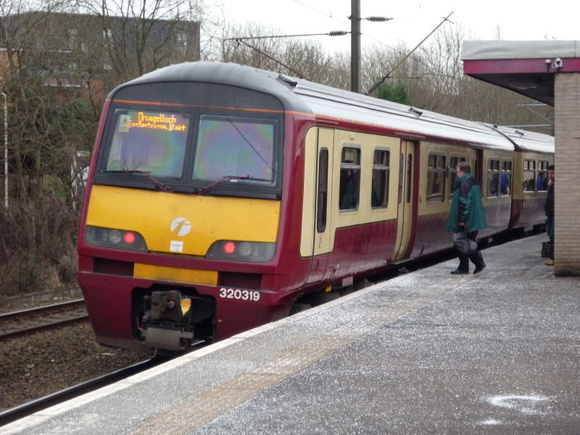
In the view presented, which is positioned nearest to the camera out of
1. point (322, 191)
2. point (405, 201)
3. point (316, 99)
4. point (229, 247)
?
point (229, 247)

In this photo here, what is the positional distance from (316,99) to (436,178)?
18.3 ft

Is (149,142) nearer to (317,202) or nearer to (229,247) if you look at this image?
(229,247)

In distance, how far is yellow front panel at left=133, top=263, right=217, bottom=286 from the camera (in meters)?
10.4

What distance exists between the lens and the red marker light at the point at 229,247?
10.3 meters

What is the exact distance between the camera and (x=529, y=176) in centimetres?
2541

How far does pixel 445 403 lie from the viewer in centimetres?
666

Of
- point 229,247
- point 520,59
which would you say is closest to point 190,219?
point 229,247

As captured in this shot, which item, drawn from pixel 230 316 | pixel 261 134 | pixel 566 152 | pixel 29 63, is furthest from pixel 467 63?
pixel 29 63

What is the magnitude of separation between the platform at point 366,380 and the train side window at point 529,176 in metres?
13.9

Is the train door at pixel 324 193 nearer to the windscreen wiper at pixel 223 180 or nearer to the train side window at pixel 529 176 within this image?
the windscreen wiper at pixel 223 180

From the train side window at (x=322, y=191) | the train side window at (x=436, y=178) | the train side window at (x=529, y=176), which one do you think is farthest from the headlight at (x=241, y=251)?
the train side window at (x=529, y=176)

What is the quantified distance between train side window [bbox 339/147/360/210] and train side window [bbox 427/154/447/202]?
369cm

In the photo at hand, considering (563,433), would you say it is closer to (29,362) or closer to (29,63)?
(29,362)

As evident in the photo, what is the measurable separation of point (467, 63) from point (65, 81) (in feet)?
53.3
